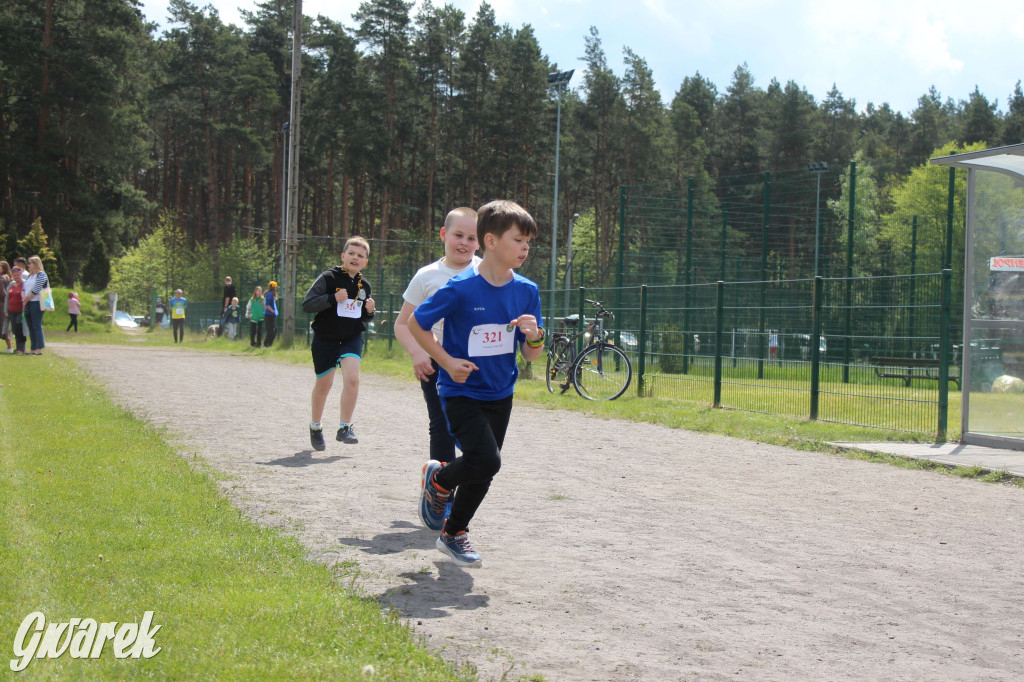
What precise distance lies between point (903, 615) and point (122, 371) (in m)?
15.0

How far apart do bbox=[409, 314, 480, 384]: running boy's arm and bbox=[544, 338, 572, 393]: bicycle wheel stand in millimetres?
9899

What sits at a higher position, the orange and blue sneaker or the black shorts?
the black shorts

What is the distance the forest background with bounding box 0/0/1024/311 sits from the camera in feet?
150

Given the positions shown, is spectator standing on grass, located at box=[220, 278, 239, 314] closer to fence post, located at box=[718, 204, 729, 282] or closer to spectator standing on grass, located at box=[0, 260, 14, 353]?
spectator standing on grass, located at box=[0, 260, 14, 353]

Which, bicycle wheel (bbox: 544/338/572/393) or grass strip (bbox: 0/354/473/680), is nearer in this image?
grass strip (bbox: 0/354/473/680)

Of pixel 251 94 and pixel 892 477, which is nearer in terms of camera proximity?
pixel 892 477

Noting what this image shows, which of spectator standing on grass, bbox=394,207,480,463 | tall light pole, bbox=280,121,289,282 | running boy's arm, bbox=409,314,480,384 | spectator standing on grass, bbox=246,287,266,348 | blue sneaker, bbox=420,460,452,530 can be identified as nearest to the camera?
running boy's arm, bbox=409,314,480,384

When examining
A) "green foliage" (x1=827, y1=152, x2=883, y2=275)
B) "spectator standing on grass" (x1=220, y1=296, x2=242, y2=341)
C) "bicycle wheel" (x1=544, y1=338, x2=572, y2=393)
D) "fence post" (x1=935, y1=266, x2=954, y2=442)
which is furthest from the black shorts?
"spectator standing on grass" (x1=220, y1=296, x2=242, y2=341)

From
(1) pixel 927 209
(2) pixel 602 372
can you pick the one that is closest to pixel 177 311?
(2) pixel 602 372

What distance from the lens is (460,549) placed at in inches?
175

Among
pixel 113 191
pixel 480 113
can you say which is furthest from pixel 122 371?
pixel 480 113

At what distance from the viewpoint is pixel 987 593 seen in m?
4.26

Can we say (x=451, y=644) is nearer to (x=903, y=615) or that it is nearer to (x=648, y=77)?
(x=903, y=615)

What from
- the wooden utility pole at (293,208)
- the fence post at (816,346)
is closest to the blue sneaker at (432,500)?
the fence post at (816,346)
